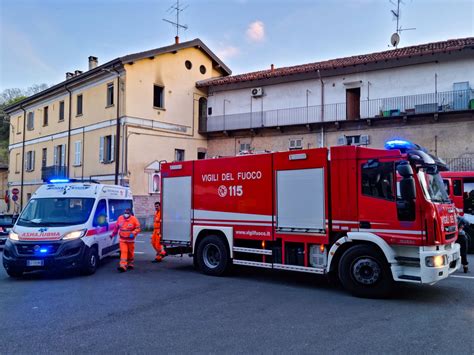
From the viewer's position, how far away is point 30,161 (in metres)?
36.0

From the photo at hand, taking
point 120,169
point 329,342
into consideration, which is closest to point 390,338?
point 329,342

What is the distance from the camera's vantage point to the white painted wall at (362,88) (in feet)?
73.6

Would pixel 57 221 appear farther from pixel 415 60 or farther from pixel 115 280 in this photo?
pixel 415 60

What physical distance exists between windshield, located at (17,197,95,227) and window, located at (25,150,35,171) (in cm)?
2761

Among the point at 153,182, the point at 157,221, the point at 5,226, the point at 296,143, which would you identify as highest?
the point at 296,143

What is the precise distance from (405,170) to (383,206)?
2.49 feet

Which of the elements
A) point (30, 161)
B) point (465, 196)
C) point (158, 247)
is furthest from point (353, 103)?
point (30, 161)

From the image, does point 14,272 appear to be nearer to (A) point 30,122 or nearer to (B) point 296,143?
(B) point 296,143

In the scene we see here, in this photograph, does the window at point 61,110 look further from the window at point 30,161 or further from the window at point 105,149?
the window at point 105,149

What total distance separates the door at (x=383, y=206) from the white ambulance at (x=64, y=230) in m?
6.17

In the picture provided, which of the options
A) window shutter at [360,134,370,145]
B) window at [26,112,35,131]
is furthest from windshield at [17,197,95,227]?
window at [26,112,35,131]

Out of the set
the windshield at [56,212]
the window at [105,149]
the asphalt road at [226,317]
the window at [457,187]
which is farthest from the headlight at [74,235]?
the window at [105,149]

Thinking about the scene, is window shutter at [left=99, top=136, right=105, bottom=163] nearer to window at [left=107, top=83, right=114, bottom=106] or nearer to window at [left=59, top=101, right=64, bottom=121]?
window at [left=107, top=83, right=114, bottom=106]

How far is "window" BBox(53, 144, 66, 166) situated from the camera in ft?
103
